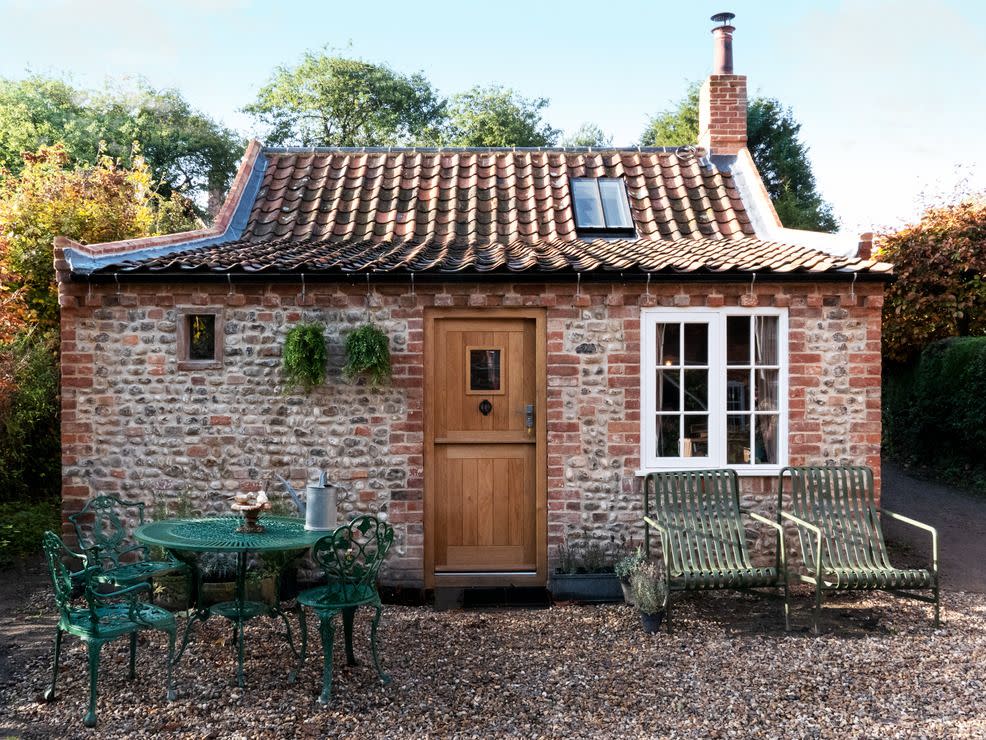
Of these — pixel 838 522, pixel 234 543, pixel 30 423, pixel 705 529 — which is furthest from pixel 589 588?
pixel 30 423

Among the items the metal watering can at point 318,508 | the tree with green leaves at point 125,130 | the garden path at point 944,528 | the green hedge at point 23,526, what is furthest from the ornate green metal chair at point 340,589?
the tree with green leaves at point 125,130

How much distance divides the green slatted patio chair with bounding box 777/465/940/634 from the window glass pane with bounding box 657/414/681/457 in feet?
3.11

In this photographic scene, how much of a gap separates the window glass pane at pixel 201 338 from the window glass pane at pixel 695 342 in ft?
14.0

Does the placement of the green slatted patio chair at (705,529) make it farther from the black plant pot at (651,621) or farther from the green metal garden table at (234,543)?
the green metal garden table at (234,543)

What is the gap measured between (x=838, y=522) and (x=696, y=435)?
1383 mm

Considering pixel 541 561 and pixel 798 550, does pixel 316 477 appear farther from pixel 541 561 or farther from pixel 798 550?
pixel 798 550

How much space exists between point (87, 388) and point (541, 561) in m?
4.34

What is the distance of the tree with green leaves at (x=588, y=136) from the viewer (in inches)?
1342

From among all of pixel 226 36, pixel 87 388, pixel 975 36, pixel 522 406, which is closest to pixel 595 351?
pixel 522 406

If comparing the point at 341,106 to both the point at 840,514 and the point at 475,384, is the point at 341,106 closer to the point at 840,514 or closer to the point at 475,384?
the point at 475,384

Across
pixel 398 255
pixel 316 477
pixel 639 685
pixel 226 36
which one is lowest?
pixel 639 685

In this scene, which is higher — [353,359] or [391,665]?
[353,359]

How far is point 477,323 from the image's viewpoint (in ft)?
24.2

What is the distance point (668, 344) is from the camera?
24.0 feet
